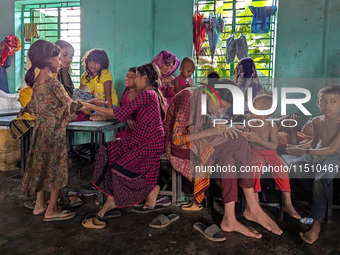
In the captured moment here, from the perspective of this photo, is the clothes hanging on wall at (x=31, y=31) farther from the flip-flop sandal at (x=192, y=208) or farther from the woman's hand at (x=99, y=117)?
the flip-flop sandal at (x=192, y=208)

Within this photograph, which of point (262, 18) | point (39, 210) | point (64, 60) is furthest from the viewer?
point (262, 18)

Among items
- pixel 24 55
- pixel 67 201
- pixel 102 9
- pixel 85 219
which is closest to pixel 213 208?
pixel 85 219

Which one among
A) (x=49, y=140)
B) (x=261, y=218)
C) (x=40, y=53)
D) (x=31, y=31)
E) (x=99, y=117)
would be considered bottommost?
(x=261, y=218)

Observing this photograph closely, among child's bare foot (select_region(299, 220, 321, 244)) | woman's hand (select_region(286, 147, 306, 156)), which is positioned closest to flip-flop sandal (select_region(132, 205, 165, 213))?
child's bare foot (select_region(299, 220, 321, 244))

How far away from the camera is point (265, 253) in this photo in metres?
2.24

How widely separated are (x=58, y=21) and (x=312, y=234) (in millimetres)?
5509

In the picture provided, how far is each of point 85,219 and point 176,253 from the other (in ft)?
3.09

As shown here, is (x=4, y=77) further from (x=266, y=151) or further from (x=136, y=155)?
(x=266, y=151)

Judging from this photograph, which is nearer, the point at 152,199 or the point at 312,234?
the point at 312,234

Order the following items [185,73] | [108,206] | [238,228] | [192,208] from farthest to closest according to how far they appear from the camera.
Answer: [185,73] → [192,208] → [108,206] → [238,228]

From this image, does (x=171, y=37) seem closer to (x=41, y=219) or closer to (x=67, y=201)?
(x=67, y=201)

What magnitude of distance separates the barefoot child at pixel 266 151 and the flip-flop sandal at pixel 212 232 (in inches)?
23.3

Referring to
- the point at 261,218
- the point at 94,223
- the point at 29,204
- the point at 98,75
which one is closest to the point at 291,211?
the point at 261,218

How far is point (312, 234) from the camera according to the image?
2400 mm
